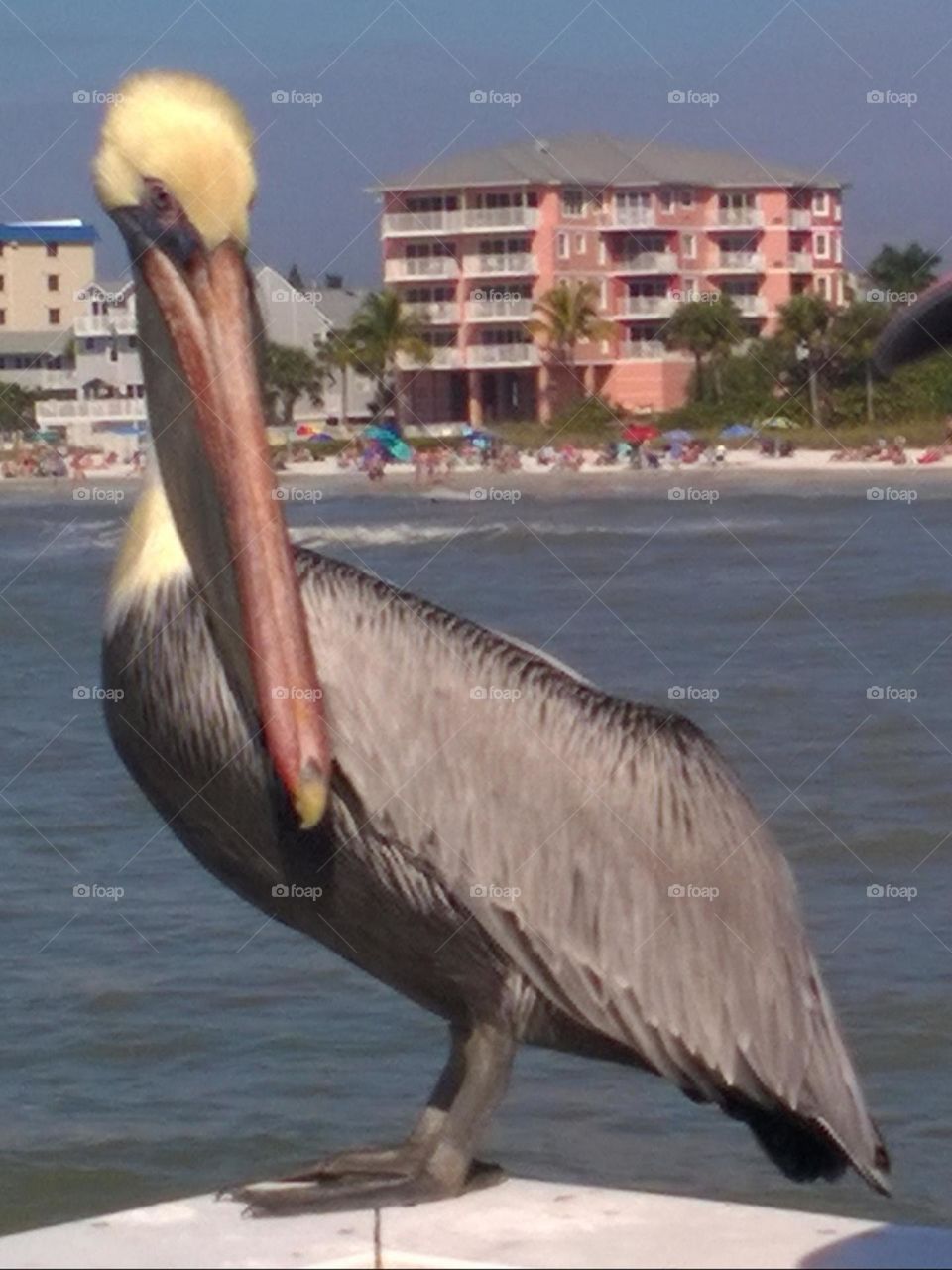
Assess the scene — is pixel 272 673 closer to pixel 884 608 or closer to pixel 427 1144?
pixel 427 1144

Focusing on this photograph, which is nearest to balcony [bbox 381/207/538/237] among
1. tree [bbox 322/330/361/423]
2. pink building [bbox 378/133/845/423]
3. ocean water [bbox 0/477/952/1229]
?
pink building [bbox 378/133/845/423]

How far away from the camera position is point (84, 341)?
6644 cm

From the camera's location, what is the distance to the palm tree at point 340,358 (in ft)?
179

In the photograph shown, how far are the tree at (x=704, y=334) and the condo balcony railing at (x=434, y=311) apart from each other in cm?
517

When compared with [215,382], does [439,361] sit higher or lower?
higher

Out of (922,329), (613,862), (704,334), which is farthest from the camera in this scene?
(704,334)

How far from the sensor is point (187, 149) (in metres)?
4.50

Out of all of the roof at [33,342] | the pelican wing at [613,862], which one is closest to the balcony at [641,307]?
the roof at [33,342]

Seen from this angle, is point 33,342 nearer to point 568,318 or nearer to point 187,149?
point 568,318

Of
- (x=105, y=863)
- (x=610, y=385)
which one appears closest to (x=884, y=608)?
(x=105, y=863)

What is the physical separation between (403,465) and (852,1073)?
2359 inches

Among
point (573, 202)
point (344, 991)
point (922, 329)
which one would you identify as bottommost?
→ point (344, 991)

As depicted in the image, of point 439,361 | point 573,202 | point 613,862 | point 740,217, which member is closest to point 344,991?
point 613,862

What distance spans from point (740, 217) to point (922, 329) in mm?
68031
